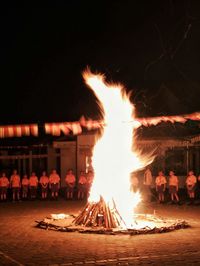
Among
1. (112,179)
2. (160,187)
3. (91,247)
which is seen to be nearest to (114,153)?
(112,179)

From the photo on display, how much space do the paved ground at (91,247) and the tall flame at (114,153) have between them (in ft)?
6.35

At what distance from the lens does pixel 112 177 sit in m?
14.6

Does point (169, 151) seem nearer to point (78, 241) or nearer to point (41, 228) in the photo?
point (41, 228)

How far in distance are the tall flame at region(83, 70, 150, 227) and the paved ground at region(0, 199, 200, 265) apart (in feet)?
6.35

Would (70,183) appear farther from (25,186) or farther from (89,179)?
(25,186)

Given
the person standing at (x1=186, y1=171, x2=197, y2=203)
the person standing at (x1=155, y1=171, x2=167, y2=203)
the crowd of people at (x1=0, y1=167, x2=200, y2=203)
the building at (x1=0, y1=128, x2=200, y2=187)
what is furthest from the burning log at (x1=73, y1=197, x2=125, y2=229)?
the building at (x1=0, y1=128, x2=200, y2=187)

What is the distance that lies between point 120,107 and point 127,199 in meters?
2.69

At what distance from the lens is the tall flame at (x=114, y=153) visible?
14.3 metres

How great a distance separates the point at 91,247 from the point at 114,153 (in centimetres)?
424

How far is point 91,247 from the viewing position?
11.1 metres

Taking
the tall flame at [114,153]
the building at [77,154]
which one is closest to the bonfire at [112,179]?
the tall flame at [114,153]

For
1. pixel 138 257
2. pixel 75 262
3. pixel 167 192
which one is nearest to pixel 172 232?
pixel 138 257

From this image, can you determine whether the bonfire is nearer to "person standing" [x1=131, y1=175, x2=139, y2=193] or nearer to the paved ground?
the paved ground

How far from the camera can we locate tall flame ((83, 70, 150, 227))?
1431 centimetres
